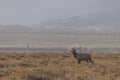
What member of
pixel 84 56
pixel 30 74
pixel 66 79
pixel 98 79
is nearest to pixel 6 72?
pixel 30 74

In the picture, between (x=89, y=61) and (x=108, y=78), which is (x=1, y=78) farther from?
(x=89, y=61)

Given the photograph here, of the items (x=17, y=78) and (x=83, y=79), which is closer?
(x=17, y=78)

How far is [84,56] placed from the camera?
27500 mm

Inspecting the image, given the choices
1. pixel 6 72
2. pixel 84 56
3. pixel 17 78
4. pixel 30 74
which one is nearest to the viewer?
pixel 17 78

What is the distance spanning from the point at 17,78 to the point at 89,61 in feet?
44.9

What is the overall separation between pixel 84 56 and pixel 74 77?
1025 cm

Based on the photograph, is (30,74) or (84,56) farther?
(84,56)

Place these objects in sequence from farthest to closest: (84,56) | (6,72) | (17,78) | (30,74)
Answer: (84,56), (6,72), (30,74), (17,78)

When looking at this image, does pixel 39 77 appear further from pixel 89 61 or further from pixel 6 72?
pixel 89 61

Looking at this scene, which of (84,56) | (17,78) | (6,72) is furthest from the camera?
(84,56)

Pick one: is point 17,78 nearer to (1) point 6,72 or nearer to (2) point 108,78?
(1) point 6,72

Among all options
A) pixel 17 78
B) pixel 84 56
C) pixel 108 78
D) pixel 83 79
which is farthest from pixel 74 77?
pixel 84 56

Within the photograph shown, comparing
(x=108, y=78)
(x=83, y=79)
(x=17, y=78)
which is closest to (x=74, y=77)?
(x=83, y=79)

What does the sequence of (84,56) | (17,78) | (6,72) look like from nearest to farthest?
(17,78)
(6,72)
(84,56)
